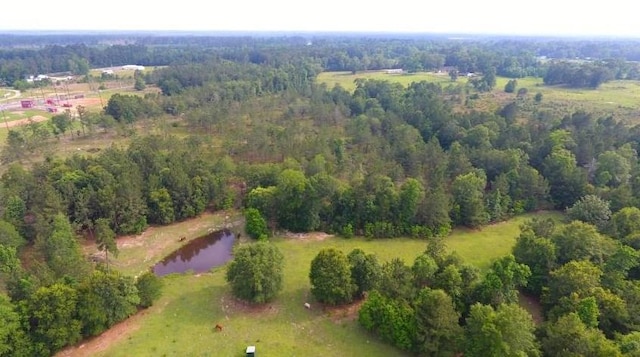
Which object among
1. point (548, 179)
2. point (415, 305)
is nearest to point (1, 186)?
point (415, 305)

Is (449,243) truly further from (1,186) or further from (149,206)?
(1,186)

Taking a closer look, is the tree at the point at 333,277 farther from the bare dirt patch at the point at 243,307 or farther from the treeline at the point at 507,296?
the bare dirt patch at the point at 243,307

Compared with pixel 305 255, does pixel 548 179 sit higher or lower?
higher

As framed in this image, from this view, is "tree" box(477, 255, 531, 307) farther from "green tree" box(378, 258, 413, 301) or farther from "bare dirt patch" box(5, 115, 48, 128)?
"bare dirt patch" box(5, 115, 48, 128)

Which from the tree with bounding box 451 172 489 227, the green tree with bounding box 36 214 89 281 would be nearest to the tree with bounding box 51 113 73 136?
the green tree with bounding box 36 214 89 281

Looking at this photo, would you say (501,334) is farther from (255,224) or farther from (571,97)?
(571,97)

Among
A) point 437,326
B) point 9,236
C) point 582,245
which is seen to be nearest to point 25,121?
point 9,236
